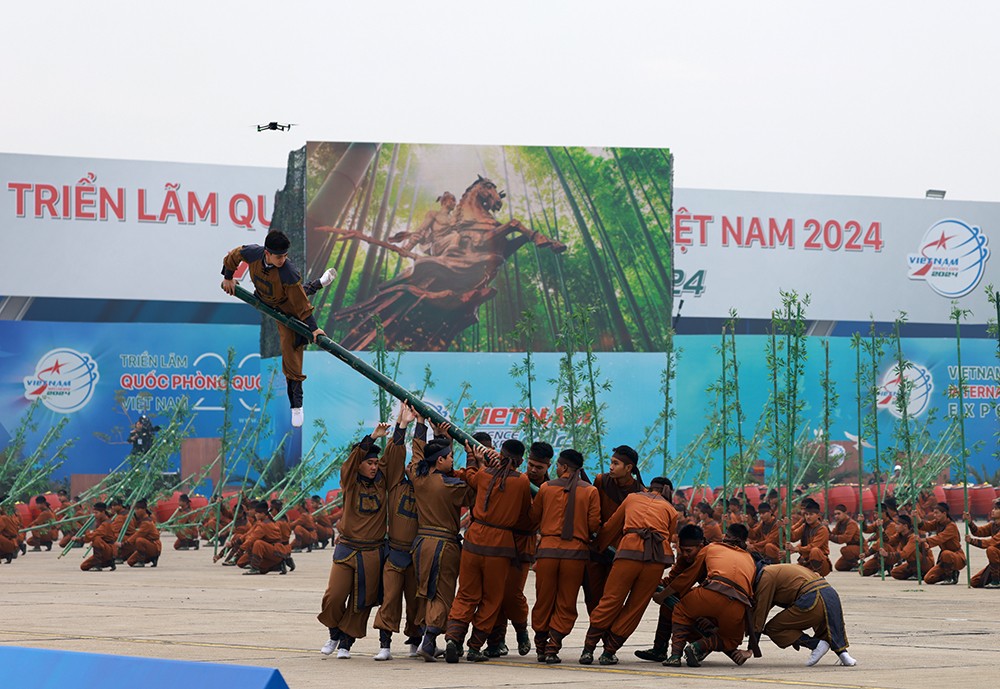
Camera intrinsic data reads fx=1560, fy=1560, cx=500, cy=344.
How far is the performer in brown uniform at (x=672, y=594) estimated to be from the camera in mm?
11664

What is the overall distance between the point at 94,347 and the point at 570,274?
13.4 meters

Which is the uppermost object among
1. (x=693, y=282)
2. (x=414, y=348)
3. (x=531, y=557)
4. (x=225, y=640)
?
(x=693, y=282)

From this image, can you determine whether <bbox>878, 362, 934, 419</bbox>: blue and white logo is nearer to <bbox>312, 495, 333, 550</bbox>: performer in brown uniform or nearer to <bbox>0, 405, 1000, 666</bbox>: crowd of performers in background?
<bbox>312, 495, 333, 550</bbox>: performer in brown uniform

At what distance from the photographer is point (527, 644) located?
12312mm

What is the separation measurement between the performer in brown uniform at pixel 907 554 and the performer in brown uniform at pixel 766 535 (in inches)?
62.0

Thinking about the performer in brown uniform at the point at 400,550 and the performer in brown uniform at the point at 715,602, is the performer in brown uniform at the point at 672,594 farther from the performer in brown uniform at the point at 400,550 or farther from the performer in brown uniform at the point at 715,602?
the performer in brown uniform at the point at 400,550

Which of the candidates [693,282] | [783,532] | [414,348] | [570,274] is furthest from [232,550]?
[693,282]

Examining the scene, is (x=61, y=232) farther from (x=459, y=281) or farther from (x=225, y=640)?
(x=225, y=640)

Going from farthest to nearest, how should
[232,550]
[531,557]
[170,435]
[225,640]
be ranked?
[170,435], [232,550], [225,640], [531,557]

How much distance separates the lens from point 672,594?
1166 cm

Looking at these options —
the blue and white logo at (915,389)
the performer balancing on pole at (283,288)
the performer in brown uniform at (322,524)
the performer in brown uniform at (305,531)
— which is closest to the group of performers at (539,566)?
the performer balancing on pole at (283,288)

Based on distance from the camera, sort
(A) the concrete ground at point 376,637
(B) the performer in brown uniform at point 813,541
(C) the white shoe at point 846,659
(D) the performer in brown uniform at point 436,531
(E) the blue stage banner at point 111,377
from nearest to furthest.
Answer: (A) the concrete ground at point 376,637, (C) the white shoe at point 846,659, (D) the performer in brown uniform at point 436,531, (B) the performer in brown uniform at point 813,541, (E) the blue stage banner at point 111,377

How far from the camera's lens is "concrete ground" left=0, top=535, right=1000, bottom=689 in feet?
34.0

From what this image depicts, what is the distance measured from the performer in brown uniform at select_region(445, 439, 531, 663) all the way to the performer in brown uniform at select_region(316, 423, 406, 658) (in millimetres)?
680
